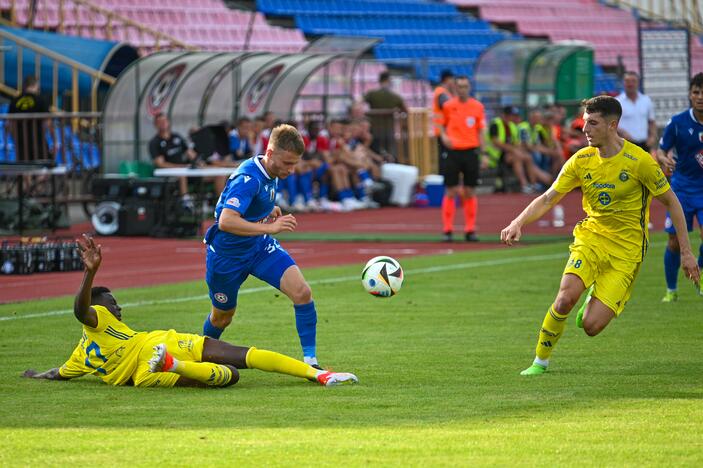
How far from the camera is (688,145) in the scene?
13125 millimetres

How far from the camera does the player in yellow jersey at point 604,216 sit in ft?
30.2

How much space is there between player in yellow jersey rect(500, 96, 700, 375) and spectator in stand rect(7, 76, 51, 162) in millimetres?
15685

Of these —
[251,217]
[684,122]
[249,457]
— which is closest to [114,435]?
[249,457]

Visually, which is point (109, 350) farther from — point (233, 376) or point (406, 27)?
point (406, 27)

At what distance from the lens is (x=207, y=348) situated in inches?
357

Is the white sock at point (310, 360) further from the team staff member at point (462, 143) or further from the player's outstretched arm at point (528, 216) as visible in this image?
the team staff member at point (462, 143)

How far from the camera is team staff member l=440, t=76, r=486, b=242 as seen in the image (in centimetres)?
2030

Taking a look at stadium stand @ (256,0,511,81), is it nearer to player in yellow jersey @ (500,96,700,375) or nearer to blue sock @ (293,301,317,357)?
player in yellow jersey @ (500,96,700,375)

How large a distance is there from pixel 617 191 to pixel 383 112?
68.8ft

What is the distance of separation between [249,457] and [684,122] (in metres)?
7.71

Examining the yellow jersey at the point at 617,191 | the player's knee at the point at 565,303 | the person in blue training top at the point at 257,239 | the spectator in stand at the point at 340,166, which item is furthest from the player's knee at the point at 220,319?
the spectator in stand at the point at 340,166

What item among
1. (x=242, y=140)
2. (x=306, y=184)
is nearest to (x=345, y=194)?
(x=306, y=184)

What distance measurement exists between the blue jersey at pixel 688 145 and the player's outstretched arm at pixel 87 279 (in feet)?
21.2

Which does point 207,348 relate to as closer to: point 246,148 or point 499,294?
point 499,294
